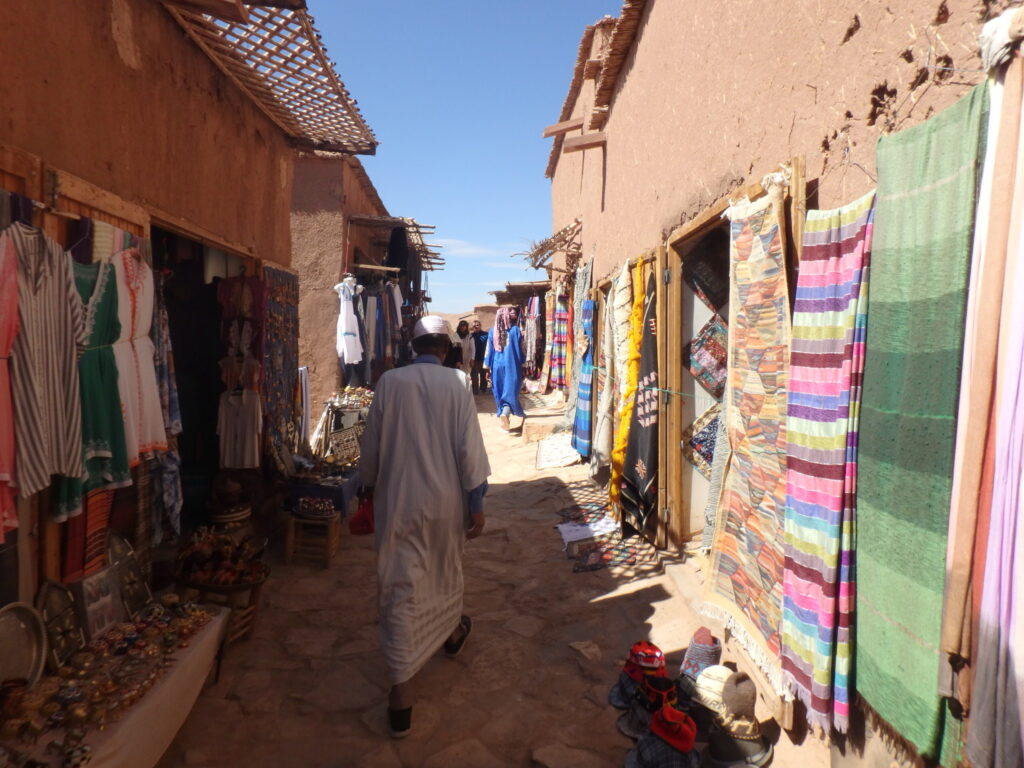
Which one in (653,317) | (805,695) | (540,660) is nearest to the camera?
(805,695)

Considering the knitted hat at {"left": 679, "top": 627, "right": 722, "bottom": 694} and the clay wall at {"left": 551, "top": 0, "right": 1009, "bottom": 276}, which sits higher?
the clay wall at {"left": 551, "top": 0, "right": 1009, "bottom": 276}

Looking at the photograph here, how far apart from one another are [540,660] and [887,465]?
7.44 feet

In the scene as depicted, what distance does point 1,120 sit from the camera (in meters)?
2.29

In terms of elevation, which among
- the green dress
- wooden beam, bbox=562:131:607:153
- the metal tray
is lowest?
the metal tray

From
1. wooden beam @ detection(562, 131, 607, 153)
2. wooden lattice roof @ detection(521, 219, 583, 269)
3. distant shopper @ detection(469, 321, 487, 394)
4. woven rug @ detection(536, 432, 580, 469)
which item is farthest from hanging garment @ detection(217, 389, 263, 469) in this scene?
distant shopper @ detection(469, 321, 487, 394)

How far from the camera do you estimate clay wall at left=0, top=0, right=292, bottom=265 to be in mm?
2475

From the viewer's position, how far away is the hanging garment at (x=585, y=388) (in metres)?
7.35

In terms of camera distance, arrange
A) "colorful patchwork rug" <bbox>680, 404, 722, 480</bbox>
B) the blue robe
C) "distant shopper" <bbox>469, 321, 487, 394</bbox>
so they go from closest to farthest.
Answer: "colorful patchwork rug" <bbox>680, 404, 722, 480</bbox>
the blue robe
"distant shopper" <bbox>469, 321, 487, 394</bbox>

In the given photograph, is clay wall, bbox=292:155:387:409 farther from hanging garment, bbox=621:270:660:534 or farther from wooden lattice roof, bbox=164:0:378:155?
hanging garment, bbox=621:270:660:534

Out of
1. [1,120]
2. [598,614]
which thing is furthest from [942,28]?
[598,614]

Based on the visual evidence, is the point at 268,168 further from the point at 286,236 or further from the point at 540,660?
the point at 540,660

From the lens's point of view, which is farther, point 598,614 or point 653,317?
point 653,317

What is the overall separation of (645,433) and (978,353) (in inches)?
133

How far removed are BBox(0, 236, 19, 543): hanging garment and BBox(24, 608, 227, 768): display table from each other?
0.76 m
